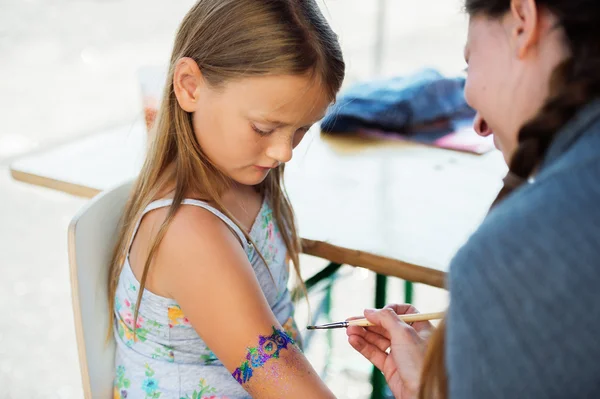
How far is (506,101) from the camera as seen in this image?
2.29 feet

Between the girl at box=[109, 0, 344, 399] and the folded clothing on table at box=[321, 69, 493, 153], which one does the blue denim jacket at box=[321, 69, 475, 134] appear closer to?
the folded clothing on table at box=[321, 69, 493, 153]

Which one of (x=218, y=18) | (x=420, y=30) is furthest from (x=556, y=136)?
(x=420, y=30)

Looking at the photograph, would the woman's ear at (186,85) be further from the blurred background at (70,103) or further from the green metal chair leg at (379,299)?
the green metal chair leg at (379,299)

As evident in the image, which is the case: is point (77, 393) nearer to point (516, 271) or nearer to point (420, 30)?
point (516, 271)

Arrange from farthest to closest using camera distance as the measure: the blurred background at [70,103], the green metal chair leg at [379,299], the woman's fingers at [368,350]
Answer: the blurred background at [70,103] → the green metal chair leg at [379,299] → the woman's fingers at [368,350]

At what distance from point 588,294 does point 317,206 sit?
0.84m

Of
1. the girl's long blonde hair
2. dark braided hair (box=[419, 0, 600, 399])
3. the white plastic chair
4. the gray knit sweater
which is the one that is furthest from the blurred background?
the white plastic chair

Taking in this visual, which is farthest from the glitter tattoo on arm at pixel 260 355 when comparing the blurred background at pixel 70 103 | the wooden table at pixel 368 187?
the blurred background at pixel 70 103

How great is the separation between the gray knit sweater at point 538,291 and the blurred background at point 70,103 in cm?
33

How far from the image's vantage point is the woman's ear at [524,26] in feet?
2.10

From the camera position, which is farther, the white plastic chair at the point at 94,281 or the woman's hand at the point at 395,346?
the white plastic chair at the point at 94,281

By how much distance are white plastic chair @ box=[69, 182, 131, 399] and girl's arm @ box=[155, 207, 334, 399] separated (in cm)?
15

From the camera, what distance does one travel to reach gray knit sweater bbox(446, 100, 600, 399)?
22.0 inches

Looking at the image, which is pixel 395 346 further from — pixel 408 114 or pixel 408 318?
pixel 408 114
